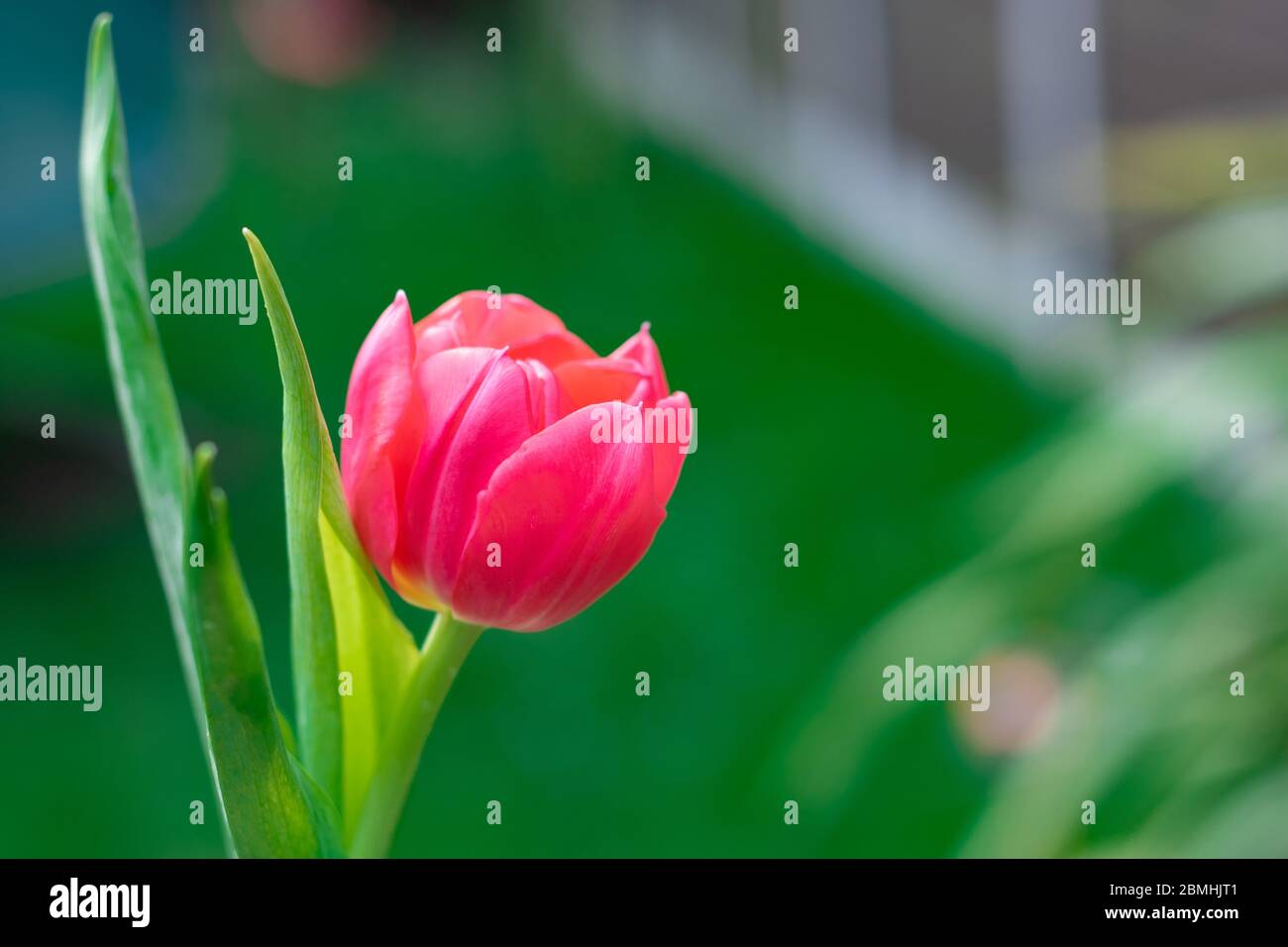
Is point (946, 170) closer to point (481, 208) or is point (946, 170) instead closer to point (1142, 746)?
point (481, 208)

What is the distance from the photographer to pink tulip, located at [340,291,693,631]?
0.30m

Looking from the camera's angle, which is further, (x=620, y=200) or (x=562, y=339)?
(x=620, y=200)

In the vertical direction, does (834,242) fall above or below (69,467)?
above

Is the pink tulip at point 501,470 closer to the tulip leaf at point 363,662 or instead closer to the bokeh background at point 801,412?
the tulip leaf at point 363,662

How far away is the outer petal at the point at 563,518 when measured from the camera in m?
0.30

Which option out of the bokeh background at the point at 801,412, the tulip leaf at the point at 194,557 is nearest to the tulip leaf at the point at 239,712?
the tulip leaf at the point at 194,557

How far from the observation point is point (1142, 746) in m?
1.06

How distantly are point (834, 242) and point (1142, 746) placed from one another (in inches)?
110

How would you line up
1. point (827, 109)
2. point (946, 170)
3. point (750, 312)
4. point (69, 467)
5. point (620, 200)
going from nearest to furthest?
point (69, 467) < point (750, 312) < point (946, 170) < point (620, 200) < point (827, 109)

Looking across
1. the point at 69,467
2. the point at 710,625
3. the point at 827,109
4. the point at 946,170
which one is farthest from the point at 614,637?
the point at 827,109

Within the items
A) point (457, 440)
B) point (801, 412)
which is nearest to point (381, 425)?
point (457, 440)

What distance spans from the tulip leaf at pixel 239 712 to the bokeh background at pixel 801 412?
0.77 meters

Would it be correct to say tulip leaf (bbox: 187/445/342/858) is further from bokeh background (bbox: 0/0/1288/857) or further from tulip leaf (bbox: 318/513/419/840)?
bokeh background (bbox: 0/0/1288/857)

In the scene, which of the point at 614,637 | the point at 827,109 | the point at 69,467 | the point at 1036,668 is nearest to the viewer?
the point at 1036,668
